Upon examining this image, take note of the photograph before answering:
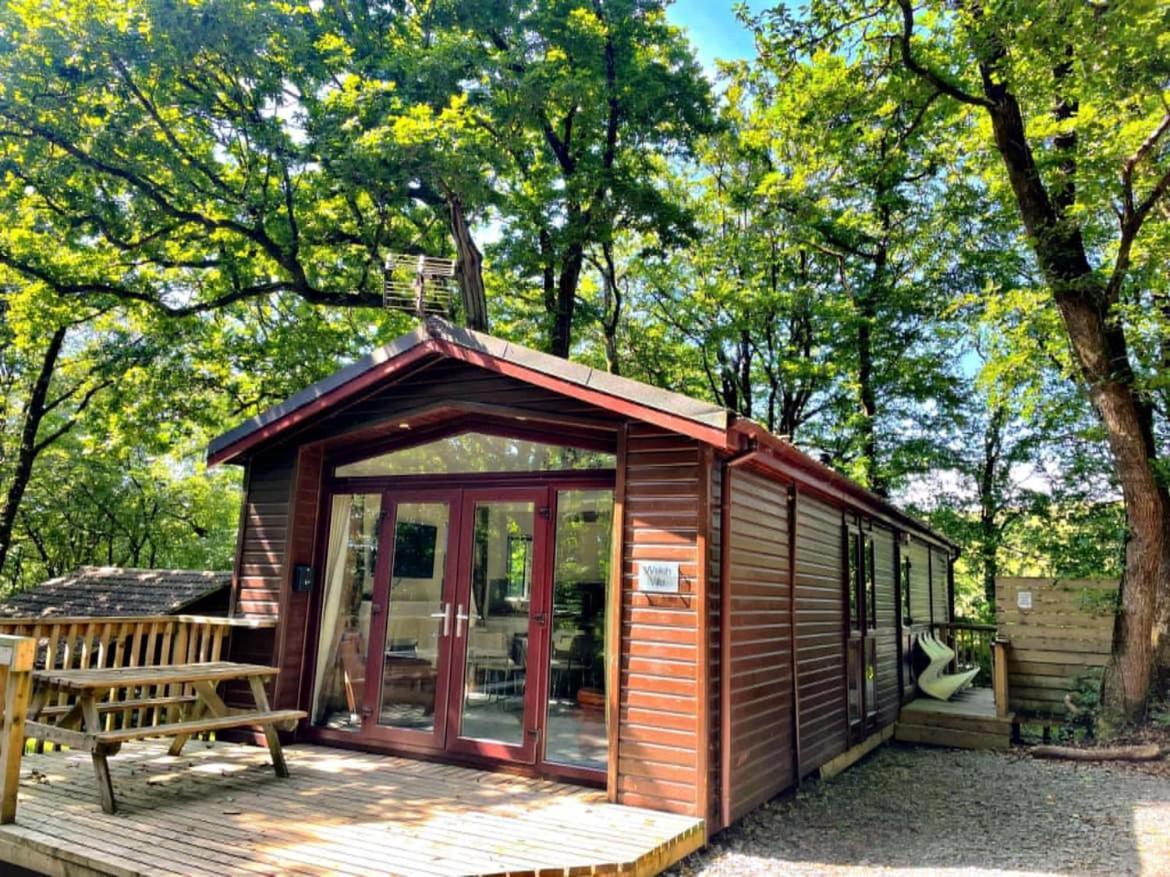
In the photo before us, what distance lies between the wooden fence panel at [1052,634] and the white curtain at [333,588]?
758 centimetres

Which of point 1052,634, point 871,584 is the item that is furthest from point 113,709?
point 1052,634

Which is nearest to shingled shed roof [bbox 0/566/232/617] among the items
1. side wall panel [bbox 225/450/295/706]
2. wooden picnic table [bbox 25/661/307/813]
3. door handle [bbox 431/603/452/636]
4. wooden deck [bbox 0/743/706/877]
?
side wall panel [bbox 225/450/295/706]

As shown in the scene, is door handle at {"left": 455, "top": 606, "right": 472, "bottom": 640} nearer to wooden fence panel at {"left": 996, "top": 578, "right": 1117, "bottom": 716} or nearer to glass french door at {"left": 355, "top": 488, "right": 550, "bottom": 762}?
glass french door at {"left": 355, "top": 488, "right": 550, "bottom": 762}

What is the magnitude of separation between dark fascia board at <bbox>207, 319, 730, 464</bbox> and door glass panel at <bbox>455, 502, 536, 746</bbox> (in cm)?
106

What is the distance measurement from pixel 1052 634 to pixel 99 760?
9461mm

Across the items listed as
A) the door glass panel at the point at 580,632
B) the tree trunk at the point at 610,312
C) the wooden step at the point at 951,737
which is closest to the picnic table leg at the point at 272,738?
the door glass panel at the point at 580,632

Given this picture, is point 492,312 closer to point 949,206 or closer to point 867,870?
point 949,206

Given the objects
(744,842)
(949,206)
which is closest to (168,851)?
(744,842)

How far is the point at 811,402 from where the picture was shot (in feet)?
53.1

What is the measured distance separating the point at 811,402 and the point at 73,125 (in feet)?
44.4

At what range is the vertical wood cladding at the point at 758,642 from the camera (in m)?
4.71

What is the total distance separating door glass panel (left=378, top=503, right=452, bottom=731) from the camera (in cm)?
551

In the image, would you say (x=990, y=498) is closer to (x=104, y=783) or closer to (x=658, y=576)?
(x=658, y=576)

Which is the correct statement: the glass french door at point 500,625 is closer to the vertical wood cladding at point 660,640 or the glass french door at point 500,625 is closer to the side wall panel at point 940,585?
the vertical wood cladding at point 660,640
